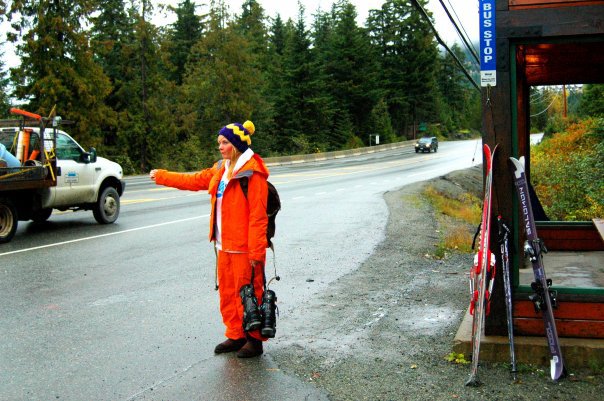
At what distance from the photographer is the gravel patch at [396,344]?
15.7ft

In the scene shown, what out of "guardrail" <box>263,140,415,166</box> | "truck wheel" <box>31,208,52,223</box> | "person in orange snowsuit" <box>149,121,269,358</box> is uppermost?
"person in orange snowsuit" <box>149,121,269,358</box>

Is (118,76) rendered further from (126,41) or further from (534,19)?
(534,19)

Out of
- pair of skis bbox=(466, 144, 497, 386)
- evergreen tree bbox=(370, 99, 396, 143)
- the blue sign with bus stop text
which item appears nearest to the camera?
pair of skis bbox=(466, 144, 497, 386)

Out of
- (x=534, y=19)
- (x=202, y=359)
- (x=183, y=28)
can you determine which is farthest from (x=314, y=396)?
(x=183, y=28)

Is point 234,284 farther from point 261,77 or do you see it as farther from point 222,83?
point 261,77

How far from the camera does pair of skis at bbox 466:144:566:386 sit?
476 cm

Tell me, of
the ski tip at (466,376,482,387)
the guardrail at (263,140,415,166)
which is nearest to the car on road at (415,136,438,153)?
the guardrail at (263,140,415,166)

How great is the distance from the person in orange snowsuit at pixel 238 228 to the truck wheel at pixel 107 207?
9750 mm

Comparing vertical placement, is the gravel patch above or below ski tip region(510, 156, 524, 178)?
below

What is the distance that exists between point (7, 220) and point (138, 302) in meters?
5.82

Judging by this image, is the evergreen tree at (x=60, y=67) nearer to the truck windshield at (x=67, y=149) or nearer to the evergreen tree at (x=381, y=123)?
the truck windshield at (x=67, y=149)

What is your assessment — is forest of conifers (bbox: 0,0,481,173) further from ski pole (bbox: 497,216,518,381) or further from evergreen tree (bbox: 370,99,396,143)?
ski pole (bbox: 497,216,518,381)

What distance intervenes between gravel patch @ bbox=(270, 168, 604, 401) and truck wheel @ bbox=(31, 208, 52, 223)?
7528 mm

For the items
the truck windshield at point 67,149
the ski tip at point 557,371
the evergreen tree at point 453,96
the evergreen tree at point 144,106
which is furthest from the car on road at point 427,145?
the ski tip at point 557,371
